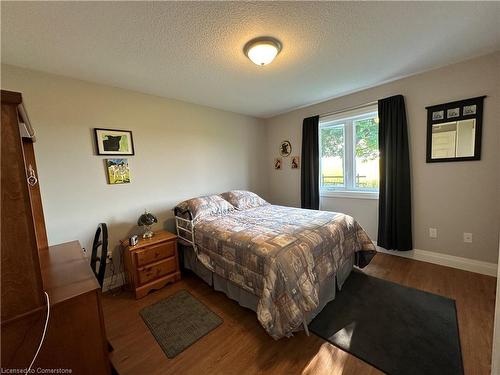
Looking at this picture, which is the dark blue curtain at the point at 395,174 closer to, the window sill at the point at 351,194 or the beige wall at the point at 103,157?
the window sill at the point at 351,194

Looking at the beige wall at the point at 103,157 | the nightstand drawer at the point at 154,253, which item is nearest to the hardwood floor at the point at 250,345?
the nightstand drawer at the point at 154,253

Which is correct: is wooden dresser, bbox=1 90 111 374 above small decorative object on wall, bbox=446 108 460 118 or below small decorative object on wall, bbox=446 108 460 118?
below

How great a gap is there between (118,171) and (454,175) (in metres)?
4.13

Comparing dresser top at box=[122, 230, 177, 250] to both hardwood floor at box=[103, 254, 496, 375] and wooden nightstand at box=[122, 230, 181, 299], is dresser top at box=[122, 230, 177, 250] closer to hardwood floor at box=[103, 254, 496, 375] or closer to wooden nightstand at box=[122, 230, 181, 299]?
wooden nightstand at box=[122, 230, 181, 299]

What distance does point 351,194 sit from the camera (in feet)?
10.8

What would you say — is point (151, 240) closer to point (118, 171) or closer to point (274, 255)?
point (118, 171)

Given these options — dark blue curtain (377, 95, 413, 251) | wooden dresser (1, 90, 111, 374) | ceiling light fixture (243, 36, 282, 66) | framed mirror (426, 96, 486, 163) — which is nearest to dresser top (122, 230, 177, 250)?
wooden dresser (1, 90, 111, 374)

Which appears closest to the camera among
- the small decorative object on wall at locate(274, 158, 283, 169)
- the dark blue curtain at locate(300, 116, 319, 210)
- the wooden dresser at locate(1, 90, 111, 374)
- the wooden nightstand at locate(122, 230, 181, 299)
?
the wooden dresser at locate(1, 90, 111, 374)

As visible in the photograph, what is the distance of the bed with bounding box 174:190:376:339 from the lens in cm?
150

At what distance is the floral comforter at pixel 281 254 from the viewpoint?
149cm

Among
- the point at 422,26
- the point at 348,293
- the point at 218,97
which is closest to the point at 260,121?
the point at 218,97

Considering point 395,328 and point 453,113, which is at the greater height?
point 453,113

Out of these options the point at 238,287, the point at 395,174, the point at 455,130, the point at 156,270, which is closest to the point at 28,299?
the point at 238,287

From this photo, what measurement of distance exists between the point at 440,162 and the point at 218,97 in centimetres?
309
